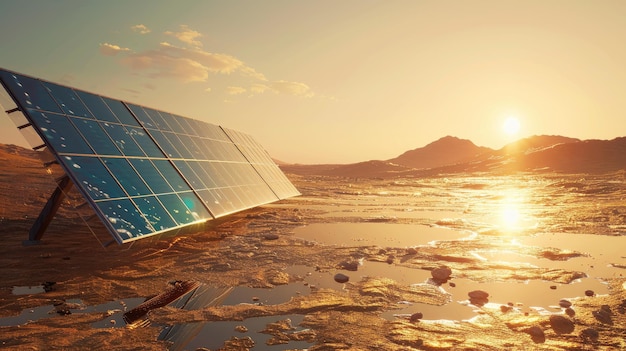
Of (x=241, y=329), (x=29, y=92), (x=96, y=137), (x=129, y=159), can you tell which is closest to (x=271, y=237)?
(x=129, y=159)

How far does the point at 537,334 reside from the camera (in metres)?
6.91

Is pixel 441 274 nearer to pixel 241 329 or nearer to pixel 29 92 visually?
pixel 241 329

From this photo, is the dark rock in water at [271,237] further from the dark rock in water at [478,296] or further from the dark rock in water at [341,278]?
the dark rock in water at [478,296]

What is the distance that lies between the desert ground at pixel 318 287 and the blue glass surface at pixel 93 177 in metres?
1.85

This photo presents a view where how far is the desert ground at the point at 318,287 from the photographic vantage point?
6695mm

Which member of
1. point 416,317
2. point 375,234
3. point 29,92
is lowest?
point 375,234

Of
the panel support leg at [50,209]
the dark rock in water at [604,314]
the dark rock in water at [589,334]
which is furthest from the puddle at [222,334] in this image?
the panel support leg at [50,209]

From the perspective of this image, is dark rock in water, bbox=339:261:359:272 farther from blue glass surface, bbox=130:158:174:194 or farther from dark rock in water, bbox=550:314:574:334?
blue glass surface, bbox=130:158:174:194

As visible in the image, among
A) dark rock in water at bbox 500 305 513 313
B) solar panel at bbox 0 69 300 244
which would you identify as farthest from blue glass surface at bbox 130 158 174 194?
dark rock in water at bbox 500 305 513 313

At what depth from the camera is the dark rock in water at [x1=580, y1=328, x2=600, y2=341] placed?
269 inches

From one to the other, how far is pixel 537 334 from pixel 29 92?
12943 millimetres

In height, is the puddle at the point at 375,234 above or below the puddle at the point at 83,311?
below

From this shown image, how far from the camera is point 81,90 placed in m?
12.9

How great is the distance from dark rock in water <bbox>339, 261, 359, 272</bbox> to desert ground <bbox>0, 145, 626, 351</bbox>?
31 millimetres
